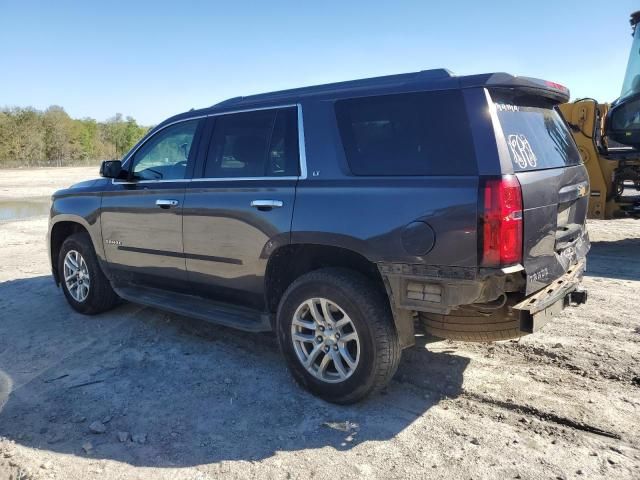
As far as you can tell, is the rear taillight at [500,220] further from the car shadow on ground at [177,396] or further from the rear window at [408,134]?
the car shadow on ground at [177,396]

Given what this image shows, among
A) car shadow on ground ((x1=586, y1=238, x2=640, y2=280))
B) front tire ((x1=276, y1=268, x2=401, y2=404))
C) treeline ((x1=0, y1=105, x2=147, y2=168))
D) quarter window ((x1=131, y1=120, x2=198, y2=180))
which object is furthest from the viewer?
treeline ((x1=0, y1=105, x2=147, y2=168))

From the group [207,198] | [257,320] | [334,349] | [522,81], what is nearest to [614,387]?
[334,349]

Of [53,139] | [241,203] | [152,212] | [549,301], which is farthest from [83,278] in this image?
[53,139]

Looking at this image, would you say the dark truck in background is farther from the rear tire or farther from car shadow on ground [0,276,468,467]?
car shadow on ground [0,276,468,467]

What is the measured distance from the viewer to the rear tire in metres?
3.15

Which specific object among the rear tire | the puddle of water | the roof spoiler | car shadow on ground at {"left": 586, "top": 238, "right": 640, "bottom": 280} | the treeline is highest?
the treeline

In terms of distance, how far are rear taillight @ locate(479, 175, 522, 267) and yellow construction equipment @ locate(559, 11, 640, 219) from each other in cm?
653

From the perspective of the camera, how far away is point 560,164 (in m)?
3.50

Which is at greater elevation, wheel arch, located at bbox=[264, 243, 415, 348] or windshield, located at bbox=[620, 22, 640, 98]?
windshield, located at bbox=[620, 22, 640, 98]

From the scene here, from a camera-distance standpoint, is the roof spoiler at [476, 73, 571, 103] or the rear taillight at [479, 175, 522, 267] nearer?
the rear taillight at [479, 175, 522, 267]

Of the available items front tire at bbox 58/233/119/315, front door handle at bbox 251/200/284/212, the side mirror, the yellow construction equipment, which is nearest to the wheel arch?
front door handle at bbox 251/200/284/212

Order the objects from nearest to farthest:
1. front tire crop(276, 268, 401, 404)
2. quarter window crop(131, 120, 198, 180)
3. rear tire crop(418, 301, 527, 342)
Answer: rear tire crop(418, 301, 527, 342) < front tire crop(276, 268, 401, 404) < quarter window crop(131, 120, 198, 180)

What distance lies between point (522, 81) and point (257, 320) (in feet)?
8.19

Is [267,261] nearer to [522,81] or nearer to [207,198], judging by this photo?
[207,198]
